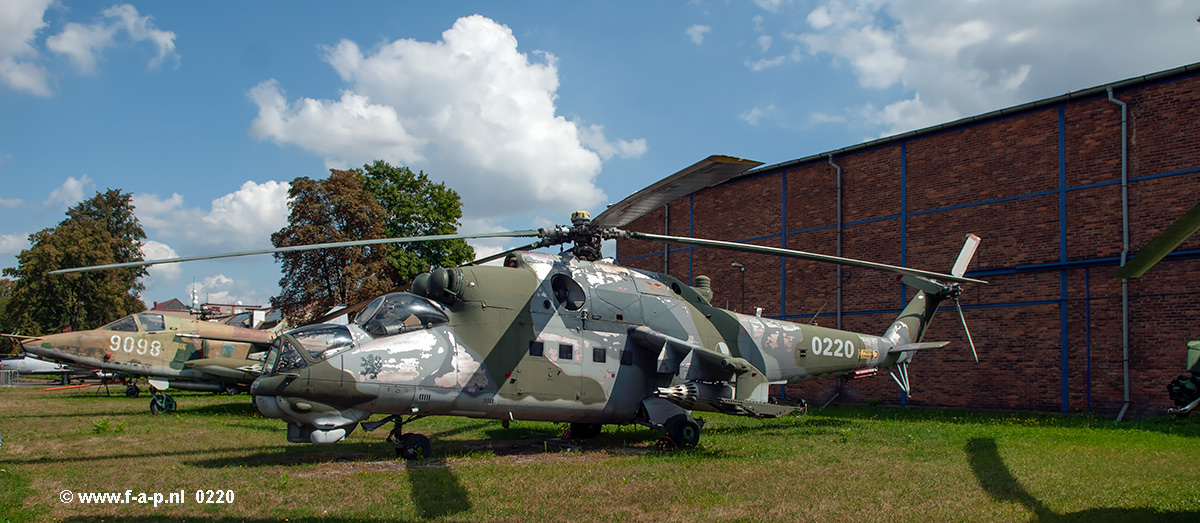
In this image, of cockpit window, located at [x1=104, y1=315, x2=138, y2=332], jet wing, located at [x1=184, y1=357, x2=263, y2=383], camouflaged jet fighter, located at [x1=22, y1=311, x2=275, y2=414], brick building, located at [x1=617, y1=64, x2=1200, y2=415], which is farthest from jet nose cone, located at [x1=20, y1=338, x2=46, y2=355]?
brick building, located at [x1=617, y1=64, x2=1200, y2=415]

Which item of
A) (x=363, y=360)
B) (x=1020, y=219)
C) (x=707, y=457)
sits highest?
(x=1020, y=219)

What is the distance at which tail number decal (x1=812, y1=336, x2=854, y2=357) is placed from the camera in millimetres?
14062

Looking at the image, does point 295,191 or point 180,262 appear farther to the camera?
point 295,191

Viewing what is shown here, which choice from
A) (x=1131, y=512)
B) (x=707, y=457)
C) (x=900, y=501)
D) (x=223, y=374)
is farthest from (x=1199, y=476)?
(x=223, y=374)

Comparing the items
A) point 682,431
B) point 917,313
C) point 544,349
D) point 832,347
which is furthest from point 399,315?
point 917,313

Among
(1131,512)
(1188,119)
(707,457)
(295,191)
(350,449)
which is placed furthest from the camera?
(295,191)

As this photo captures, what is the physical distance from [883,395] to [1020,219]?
6.30m

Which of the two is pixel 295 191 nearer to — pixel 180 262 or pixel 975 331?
pixel 180 262

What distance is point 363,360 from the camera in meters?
9.16

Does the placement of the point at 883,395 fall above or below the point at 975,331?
below

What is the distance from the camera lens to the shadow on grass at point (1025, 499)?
21.7ft

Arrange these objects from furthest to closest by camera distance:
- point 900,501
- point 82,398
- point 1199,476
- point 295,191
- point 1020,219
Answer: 1. point 295,191
2. point 82,398
3. point 1020,219
4. point 1199,476
5. point 900,501

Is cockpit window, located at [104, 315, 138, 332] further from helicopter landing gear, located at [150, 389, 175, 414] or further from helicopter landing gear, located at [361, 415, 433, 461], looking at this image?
helicopter landing gear, located at [361, 415, 433, 461]

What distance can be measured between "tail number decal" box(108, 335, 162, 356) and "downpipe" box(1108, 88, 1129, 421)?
2515 cm
